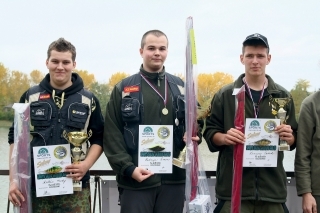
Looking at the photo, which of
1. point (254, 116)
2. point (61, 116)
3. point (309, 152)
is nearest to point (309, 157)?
point (309, 152)

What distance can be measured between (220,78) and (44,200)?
3646 mm

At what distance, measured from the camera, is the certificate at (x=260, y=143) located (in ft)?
11.4

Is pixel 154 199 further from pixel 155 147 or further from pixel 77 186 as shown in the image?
pixel 77 186

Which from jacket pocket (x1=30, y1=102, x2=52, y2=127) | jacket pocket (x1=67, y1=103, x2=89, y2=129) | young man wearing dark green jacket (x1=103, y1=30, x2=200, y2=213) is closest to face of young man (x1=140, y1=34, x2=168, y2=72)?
young man wearing dark green jacket (x1=103, y1=30, x2=200, y2=213)

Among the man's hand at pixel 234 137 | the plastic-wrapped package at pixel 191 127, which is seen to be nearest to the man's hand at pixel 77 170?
the plastic-wrapped package at pixel 191 127

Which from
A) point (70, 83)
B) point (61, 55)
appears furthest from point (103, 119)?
point (61, 55)

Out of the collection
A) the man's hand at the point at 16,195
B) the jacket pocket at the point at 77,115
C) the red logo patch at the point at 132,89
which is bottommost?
the man's hand at the point at 16,195

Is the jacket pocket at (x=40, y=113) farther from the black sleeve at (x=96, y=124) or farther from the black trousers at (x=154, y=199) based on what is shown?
the black trousers at (x=154, y=199)

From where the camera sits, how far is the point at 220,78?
253 inches

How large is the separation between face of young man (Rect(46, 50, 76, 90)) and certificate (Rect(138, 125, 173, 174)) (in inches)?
28.6

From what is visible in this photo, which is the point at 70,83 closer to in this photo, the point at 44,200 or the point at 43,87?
the point at 43,87

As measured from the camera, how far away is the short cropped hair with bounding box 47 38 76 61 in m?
3.53

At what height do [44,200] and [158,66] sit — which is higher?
[158,66]

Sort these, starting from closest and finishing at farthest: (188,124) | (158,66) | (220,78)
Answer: (188,124) → (158,66) → (220,78)
